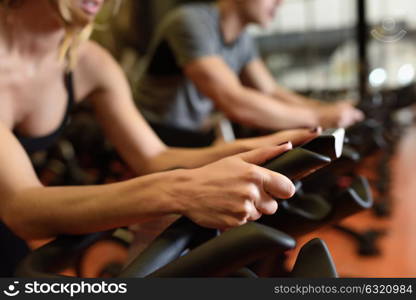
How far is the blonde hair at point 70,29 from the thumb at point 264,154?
0.49 meters

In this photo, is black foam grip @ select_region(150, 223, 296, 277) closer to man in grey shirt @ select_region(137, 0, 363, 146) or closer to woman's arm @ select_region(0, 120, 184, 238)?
woman's arm @ select_region(0, 120, 184, 238)

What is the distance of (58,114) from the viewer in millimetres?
1008

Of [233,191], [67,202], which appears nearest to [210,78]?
[67,202]

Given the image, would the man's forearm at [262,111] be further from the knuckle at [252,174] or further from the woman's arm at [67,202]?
the knuckle at [252,174]

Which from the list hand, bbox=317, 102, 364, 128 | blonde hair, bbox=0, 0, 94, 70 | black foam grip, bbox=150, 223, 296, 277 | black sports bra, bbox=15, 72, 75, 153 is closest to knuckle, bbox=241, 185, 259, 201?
black foam grip, bbox=150, 223, 296, 277

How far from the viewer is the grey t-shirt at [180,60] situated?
1.57 meters

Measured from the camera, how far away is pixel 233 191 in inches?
18.5

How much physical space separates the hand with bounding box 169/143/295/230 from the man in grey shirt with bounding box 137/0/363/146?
93cm

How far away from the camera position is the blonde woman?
48cm

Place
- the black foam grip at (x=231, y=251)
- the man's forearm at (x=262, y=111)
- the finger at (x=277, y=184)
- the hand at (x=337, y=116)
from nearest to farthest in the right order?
the black foam grip at (x=231, y=251) → the finger at (x=277, y=184) → the hand at (x=337, y=116) → the man's forearm at (x=262, y=111)

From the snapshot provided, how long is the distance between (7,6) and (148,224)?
552 millimetres

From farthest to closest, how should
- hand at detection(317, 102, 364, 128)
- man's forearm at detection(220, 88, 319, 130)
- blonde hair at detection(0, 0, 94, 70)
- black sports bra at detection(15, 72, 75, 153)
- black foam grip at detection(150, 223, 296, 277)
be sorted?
man's forearm at detection(220, 88, 319, 130), hand at detection(317, 102, 364, 128), black sports bra at detection(15, 72, 75, 153), blonde hair at detection(0, 0, 94, 70), black foam grip at detection(150, 223, 296, 277)

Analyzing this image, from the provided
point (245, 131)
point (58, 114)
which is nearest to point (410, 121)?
point (245, 131)
